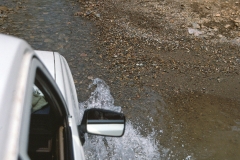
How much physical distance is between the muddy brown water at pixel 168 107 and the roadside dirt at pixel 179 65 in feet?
0.04

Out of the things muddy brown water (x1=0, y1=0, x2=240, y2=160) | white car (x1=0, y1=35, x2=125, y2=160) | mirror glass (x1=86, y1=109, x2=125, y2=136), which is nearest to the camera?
white car (x1=0, y1=35, x2=125, y2=160)

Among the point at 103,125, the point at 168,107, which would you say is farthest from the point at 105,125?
the point at 168,107

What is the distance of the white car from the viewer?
105 centimetres

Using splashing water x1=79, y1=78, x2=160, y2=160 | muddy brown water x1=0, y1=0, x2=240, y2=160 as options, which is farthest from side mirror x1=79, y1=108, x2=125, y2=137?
muddy brown water x1=0, y1=0, x2=240, y2=160

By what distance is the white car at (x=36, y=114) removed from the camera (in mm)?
1049

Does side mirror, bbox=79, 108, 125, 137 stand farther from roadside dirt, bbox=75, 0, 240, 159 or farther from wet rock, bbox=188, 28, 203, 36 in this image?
wet rock, bbox=188, 28, 203, 36

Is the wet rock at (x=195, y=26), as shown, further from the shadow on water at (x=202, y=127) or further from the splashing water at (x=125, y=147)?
the splashing water at (x=125, y=147)

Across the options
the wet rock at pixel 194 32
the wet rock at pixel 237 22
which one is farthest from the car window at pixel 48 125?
the wet rock at pixel 237 22

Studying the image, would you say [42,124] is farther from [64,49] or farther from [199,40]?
[199,40]

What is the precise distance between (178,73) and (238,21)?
6.54 ft

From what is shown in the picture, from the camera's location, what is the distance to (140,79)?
463cm

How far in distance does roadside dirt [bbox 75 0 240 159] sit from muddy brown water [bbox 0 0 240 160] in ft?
0.04

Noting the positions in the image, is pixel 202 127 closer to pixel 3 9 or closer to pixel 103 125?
pixel 103 125

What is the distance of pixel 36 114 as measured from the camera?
1.88 meters
